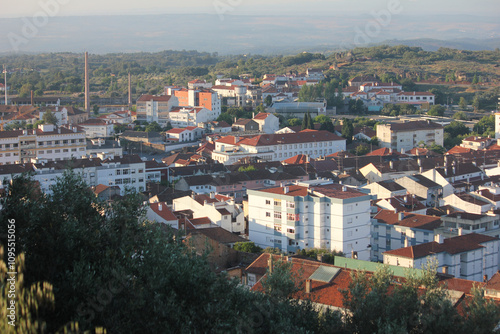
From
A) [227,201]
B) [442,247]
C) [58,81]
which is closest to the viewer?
[442,247]

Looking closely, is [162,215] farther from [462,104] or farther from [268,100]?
[462,104]

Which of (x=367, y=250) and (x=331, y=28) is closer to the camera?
(x=367, y=250)

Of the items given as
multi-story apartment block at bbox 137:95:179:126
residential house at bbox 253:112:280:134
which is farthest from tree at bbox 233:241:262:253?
multi-story apartment block at bbox 137:95:179:126

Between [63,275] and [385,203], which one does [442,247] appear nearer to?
[385,203]

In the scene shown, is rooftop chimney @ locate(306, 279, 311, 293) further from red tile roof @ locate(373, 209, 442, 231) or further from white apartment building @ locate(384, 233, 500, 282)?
red tile roof @ locate(373, 209, 442, 231)

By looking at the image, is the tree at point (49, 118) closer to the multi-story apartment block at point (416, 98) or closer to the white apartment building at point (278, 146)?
the white apartment building at point (278, 146)

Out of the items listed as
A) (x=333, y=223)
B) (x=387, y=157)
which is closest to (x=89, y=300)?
(x=333, y=223)

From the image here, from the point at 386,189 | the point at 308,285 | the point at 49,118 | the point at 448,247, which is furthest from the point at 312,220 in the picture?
the point at 49,118
